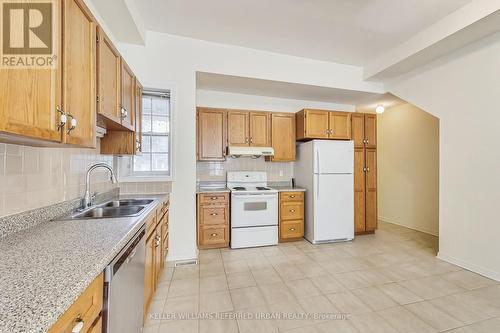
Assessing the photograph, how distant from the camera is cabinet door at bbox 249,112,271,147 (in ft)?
12.8

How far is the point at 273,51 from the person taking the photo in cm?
342

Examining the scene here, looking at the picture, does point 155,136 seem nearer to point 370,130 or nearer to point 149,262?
point 149,262

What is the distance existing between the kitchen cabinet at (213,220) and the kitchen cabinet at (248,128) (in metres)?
0.98

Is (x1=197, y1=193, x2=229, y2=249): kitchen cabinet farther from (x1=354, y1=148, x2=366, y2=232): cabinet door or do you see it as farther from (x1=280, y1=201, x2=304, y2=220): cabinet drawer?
(x1=354, y1=148, x2=366, y2=232): cabinet door

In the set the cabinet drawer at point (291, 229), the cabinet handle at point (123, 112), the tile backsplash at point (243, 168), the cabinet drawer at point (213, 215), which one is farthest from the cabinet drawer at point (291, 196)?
the cabinet handle at point (123, 112)

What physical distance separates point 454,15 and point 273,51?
2132 millimetres

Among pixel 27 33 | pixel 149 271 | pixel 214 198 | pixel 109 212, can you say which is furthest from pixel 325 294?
pixel 27 33

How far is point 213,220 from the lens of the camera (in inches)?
136

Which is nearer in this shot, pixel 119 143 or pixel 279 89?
pixel 119 143

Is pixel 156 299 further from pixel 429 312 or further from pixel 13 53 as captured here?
pixel 429 312

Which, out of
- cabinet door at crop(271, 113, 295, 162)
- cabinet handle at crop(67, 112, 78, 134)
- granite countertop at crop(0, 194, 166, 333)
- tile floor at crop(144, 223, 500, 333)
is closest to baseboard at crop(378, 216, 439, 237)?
tile floor at crop(144, 223, 500, 333)

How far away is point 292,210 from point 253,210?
71 cm

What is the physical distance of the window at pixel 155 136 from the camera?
3045mm

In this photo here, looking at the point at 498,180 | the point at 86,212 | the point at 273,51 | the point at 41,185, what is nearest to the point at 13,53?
the point at 41,185
